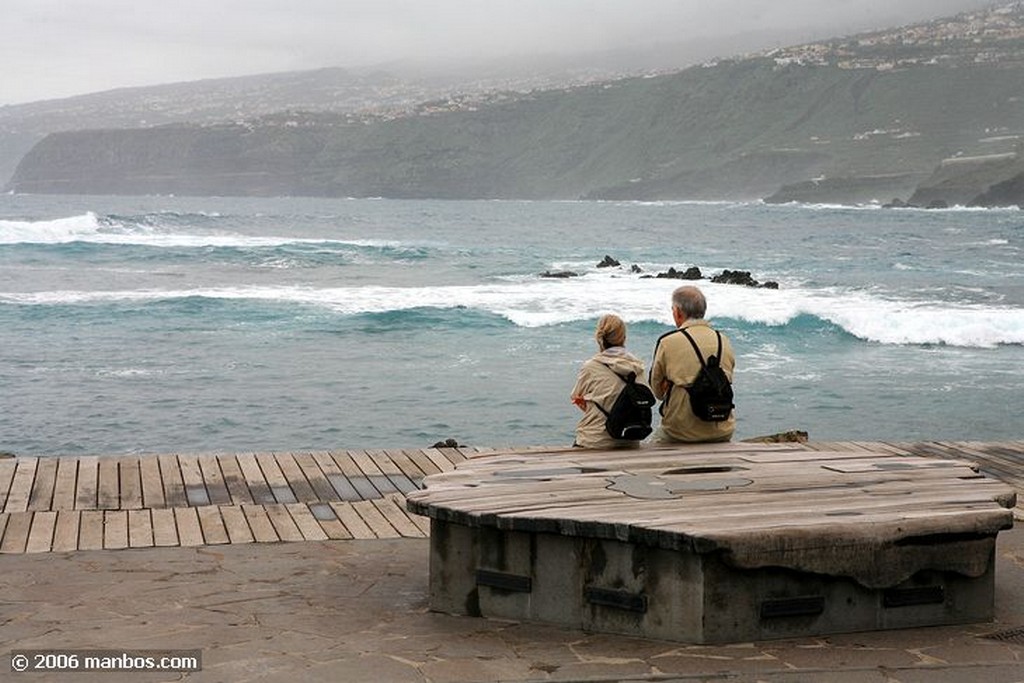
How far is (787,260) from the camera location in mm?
56750

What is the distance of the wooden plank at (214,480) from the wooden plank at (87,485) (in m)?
0.71

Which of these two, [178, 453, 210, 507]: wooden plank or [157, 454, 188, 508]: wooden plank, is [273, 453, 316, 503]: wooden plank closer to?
[178, 453, 210, 507]: wooden plank

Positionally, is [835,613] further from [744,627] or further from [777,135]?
[777,135]

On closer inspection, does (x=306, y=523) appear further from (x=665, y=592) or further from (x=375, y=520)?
(x=665, y=592)

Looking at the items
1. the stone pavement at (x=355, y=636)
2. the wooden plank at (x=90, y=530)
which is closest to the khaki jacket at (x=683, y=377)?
the stone pavement at (x=355, y=636)

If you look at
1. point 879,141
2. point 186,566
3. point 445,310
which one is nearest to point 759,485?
point 186,566

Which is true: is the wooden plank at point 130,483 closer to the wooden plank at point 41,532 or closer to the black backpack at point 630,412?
the wooden plank at point 41,532

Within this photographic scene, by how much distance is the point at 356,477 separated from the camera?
9.98m

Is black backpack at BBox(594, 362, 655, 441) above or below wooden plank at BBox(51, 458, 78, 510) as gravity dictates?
above

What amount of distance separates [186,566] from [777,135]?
197025 mm

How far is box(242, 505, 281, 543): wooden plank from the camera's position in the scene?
8.22 meters

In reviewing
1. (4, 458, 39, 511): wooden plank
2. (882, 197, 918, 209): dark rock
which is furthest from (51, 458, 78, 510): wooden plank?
(882, 197, 918, 209): dark rock

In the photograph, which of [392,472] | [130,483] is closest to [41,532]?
[130,483]

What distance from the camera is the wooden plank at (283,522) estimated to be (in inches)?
326
